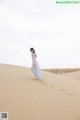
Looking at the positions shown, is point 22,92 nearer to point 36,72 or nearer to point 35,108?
point 35,108

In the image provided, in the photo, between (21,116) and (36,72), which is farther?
(36,72)

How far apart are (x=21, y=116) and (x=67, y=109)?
2.17m

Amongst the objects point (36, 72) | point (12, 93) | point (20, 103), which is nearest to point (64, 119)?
point (20, 103)

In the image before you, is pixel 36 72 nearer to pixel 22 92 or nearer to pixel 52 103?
pixel 22 92

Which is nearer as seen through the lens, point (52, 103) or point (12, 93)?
point (52, 103)

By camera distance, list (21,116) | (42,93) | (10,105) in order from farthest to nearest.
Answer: (42,93) → (10,105) → (21,116)

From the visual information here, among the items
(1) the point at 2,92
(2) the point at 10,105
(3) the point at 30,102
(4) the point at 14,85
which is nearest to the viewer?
(2) the point at 10,105

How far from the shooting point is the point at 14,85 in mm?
18359

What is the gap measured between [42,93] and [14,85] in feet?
6.40

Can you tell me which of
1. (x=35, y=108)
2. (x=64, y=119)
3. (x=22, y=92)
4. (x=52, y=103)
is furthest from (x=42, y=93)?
(x=64, y=119)

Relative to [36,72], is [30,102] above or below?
below

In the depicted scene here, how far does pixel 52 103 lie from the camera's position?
14.5 meters

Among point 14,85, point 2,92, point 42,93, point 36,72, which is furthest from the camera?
point 36,72

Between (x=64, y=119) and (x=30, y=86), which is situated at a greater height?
(x=30, y=86)
